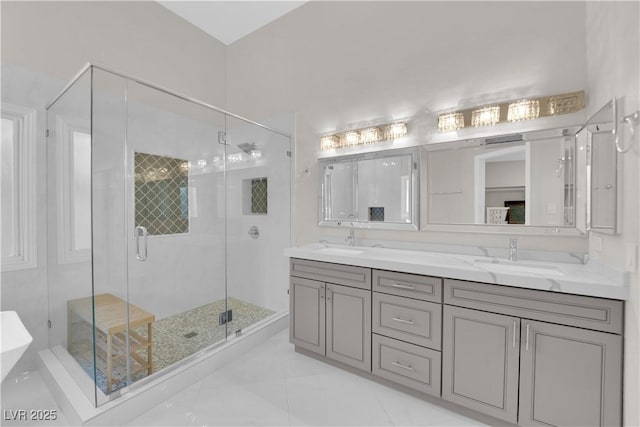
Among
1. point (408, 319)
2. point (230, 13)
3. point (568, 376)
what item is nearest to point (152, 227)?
point (408, 319)

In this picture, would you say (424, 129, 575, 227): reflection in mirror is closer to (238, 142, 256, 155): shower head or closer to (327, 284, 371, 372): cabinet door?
(327, 284, 371, 372): cabinet door

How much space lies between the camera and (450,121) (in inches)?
83.3

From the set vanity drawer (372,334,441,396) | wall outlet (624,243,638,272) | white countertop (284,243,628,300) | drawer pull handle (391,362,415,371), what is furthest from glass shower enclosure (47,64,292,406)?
wall outlet (624,243,638,272)

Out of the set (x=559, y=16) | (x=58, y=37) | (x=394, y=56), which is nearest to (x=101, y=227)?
(x=58, y=37)

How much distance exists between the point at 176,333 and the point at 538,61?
3512 mm

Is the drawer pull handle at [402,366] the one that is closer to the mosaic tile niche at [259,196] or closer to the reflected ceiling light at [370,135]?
the reflected ceiling light at [370,135]

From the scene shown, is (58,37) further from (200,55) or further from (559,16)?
(559,16)

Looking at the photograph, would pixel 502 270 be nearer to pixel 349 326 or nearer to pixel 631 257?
pixel 631 257

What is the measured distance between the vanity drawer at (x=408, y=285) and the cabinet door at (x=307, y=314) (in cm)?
50

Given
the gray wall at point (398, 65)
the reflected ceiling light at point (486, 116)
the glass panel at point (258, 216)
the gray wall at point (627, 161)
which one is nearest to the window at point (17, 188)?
the glass panel at point (258, 216)

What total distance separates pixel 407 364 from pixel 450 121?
1769 millimetres

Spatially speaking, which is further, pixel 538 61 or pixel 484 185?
pixel 484 185

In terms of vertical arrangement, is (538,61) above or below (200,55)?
below

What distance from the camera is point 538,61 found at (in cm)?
185
